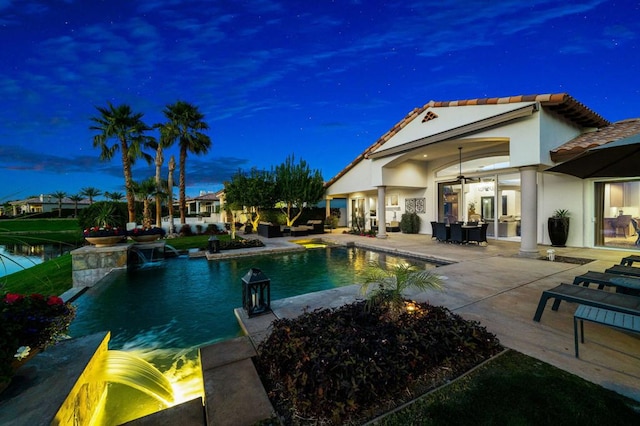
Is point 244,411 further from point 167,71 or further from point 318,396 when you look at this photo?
point 167,71

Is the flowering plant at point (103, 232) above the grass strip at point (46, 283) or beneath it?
above

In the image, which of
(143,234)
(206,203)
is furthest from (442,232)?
(206,203)

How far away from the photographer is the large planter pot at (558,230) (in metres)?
9.58

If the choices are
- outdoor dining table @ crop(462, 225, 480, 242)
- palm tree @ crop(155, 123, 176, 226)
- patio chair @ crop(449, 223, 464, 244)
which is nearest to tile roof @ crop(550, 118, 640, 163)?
outdoor dining table @ crop(462, 225, 480, 242)

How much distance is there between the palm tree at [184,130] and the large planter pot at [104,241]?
31.4 ft

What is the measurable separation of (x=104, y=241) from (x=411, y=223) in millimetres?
14253

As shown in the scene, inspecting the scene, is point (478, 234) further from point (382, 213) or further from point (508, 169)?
point (382, 213)

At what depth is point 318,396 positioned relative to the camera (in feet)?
6.94

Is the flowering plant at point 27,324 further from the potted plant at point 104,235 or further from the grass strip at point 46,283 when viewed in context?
the potted plant at point 104,235

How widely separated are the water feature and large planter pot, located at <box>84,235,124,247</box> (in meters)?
1.35

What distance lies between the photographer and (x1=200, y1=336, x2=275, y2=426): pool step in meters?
1.96

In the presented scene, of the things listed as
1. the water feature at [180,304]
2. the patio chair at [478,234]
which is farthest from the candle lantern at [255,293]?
the patio chair at [478,234]

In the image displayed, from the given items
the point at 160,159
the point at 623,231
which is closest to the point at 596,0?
the point at 623,231

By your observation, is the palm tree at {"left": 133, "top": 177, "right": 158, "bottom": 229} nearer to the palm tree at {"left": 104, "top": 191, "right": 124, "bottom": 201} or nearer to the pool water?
the pool water
